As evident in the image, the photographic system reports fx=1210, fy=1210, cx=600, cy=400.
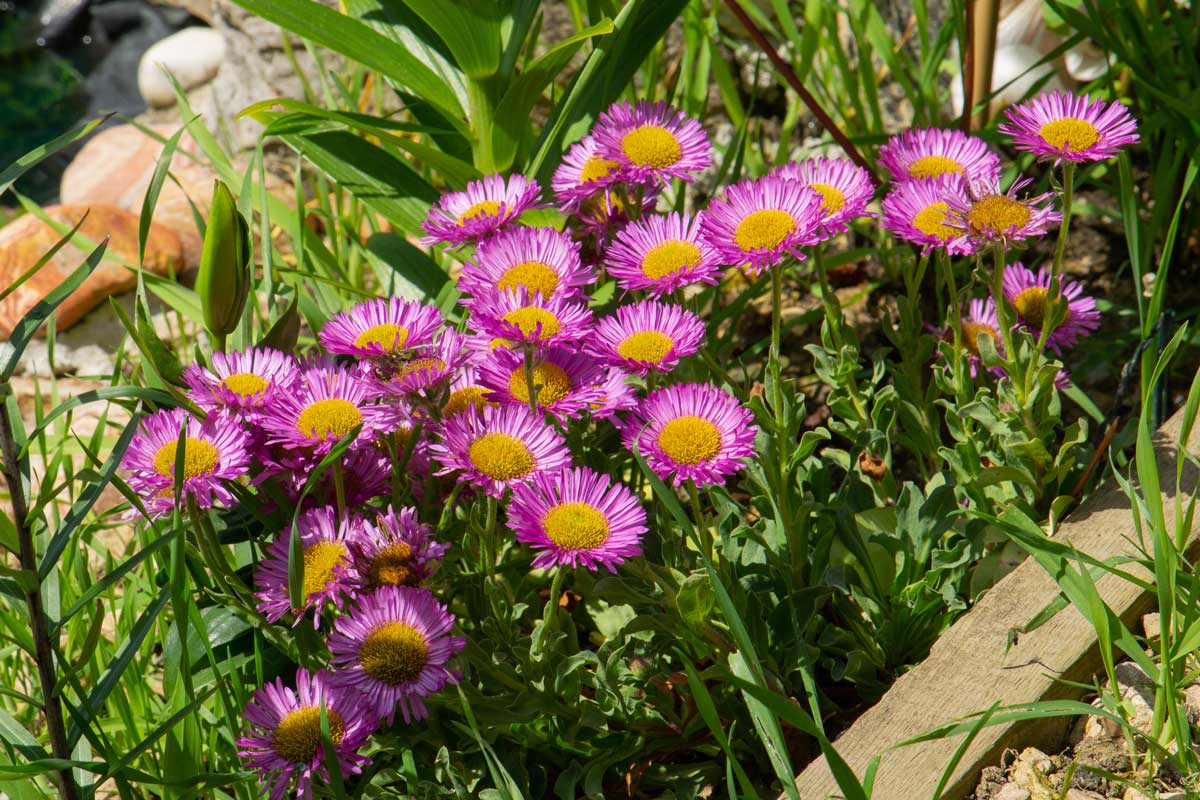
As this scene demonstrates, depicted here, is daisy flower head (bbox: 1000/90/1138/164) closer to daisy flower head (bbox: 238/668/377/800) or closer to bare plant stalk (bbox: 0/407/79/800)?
daisy flower head (bbox: 238/668/377/800)

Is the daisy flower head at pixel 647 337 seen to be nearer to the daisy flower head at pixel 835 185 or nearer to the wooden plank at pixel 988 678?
the daisy flower head at pixel 835 185

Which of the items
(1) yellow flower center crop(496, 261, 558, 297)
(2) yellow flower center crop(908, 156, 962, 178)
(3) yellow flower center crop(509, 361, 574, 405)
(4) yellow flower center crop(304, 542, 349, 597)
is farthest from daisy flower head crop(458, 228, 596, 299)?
(2) yellow flower center crop(908, 156, 962, 178)

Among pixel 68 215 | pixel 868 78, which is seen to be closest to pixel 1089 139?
pixel 868 78

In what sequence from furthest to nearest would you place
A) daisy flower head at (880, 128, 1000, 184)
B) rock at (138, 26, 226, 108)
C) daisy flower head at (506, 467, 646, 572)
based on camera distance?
rock at (138, 26, 226, 108) < daisy flower head at (880, 128, 1000, 184) < daisy flower head at (506, 467, 646, 572)

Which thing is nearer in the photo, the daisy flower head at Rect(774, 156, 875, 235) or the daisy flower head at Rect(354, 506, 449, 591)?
the daisy flower head at Rect(354, 506, 449, 591)

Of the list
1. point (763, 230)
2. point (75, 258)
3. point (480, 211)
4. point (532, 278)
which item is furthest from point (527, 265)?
point (75, 258)

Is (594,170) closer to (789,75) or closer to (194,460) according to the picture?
(789,75)

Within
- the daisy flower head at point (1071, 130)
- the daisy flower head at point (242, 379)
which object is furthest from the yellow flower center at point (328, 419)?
the daisy flower head at point (1071, 130)

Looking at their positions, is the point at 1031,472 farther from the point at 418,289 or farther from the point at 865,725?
the point at 418,289
